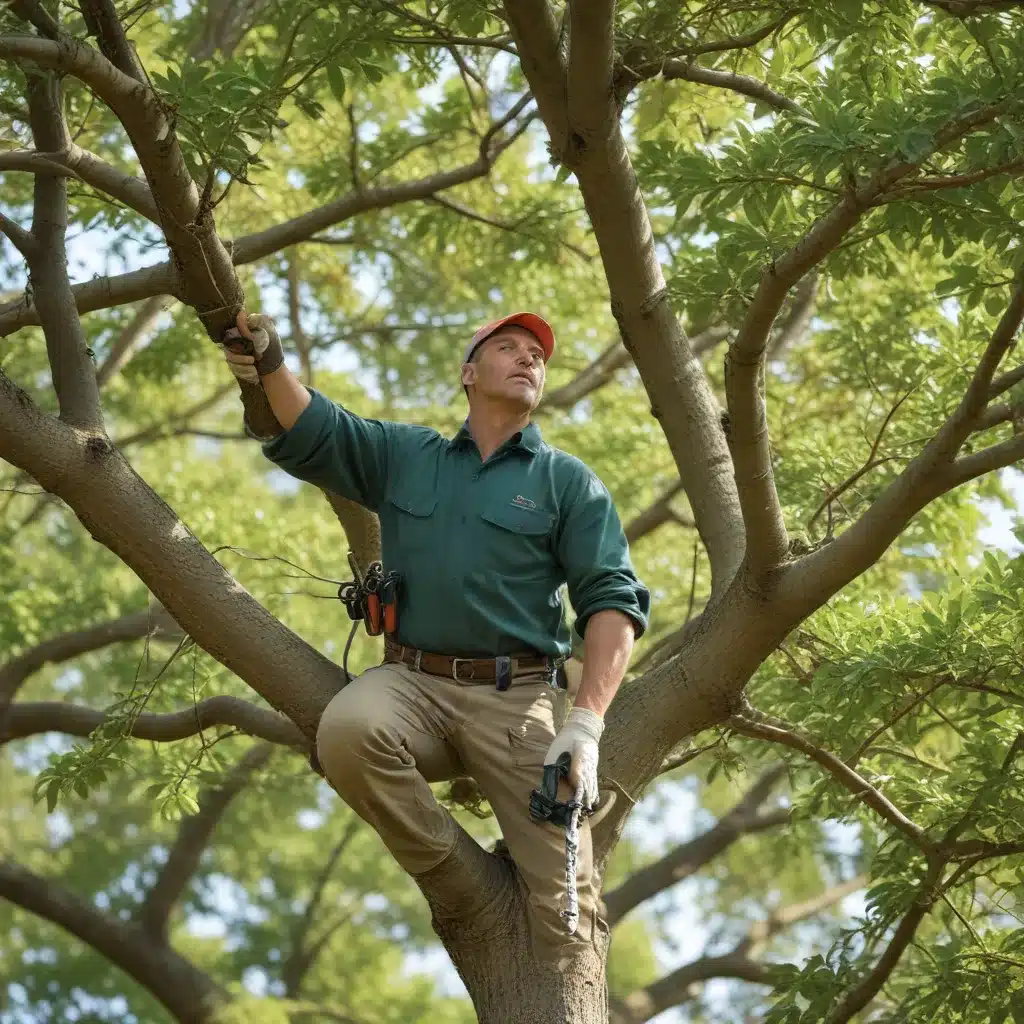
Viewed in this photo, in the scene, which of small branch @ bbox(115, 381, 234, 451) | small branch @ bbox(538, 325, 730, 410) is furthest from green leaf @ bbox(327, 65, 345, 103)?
small branch @ bbox(115, 381, 234, 451)

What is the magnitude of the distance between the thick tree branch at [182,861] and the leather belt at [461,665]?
4.68m

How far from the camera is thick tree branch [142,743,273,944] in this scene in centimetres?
946

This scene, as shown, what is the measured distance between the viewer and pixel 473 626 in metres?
3.88

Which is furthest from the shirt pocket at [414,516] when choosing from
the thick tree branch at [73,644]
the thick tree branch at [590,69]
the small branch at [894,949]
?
the thick tree branch at [73,644]

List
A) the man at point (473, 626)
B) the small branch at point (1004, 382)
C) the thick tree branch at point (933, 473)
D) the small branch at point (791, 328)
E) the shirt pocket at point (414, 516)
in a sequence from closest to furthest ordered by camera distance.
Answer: the thick tree branch at point (933, 473), the small branch at point (1004, 382), the man at point (473, 626), the shirt pocket at point (414, 516), the small branch at point (791, 328)

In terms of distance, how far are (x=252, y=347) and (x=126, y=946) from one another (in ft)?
21.9

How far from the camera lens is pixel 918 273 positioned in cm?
806

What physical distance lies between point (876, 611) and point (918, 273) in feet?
11.6

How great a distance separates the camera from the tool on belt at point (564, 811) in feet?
11.9

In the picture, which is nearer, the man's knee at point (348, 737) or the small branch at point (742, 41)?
the man's knee at point (348, 737)

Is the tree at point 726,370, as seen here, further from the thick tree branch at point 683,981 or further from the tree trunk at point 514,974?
the thick tree branch at point 683,981

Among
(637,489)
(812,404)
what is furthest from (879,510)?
(637,489)


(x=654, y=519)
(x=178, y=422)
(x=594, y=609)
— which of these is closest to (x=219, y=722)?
(x=594, y=609)

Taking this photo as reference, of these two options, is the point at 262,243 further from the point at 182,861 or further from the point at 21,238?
the point at 182,861
